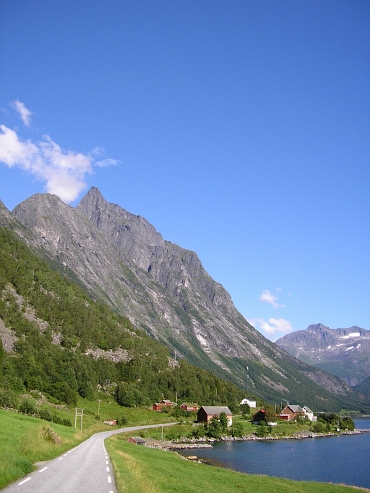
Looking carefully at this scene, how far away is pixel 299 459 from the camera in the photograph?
9956cm

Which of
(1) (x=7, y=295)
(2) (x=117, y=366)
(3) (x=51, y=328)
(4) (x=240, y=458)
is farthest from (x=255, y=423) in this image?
(1) (x=7, y=295)

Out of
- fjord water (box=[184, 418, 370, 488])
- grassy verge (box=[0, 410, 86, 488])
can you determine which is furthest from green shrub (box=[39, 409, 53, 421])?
grassy verge (box=[0, 410, 86, 488])

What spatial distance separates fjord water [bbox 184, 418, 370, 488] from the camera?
81.0 metres

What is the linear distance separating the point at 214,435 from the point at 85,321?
88.8 m

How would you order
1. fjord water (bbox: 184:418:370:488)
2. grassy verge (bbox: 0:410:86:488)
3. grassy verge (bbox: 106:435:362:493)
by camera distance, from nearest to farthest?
grassy verge (bbox: 0:410:86:488)
grassy verge (bbox: 106:435:362:493)
fjord water (bbox: 184:418:370:488)

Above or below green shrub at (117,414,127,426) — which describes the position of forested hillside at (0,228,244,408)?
above

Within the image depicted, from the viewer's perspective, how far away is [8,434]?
144 feet

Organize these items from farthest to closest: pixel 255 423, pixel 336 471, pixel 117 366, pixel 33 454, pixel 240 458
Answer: pixel 117 366 → pixel 255 423 → pixel 240 458 → pixel 336 471 → pixel 33 454

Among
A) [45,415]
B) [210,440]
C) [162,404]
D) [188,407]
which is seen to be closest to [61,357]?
[162,404]

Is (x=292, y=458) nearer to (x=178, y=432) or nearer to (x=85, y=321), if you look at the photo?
(x=178, y=432)

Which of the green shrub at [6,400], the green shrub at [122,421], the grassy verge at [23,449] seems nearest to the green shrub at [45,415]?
the green shrub at [6,400]

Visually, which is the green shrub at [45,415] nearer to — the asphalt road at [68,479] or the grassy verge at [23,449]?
the grassy verge at [23,449]

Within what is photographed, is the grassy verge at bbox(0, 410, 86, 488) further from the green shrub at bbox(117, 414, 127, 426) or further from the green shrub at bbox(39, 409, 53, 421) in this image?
the green shrub at bbox(117, 414, 127, 426)

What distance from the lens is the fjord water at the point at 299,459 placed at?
81.0 m
